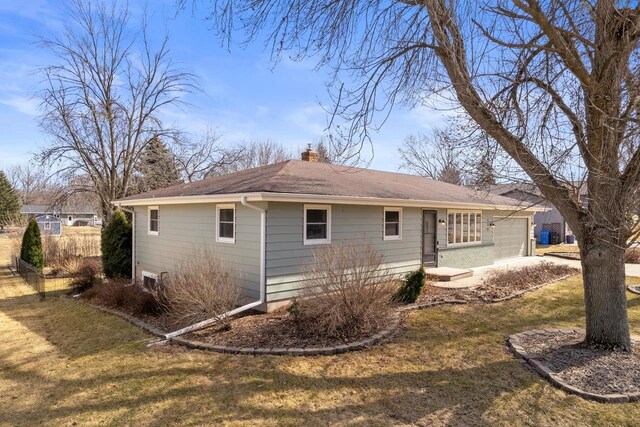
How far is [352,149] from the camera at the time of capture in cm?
726

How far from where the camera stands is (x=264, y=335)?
21.8 ft

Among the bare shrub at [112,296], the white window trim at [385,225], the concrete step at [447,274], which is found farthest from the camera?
the concrete step at [447,274]

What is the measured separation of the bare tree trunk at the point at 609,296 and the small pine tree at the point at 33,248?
59.1ft

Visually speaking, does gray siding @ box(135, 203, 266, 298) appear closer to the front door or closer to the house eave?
the house eave

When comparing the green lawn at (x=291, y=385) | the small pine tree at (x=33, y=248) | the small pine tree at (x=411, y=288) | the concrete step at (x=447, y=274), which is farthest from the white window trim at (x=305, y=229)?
the small pine tree at (x=33, y=248)

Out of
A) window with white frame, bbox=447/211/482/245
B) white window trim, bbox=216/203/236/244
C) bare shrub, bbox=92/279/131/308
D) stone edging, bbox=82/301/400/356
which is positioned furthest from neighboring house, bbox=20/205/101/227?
window with white frame, bbox=447/211/482/245

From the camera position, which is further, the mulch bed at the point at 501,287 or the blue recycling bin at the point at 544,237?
the blue recycling bin at the point at 544,237

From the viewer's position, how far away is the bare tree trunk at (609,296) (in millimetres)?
5590

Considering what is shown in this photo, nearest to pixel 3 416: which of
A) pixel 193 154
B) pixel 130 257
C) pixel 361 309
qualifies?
pixel 361 309

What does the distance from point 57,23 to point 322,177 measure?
16529mm

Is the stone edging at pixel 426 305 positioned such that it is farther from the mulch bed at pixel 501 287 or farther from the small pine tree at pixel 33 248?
the small pine tree at pixel 33 248

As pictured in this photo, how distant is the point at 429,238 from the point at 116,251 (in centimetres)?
1054

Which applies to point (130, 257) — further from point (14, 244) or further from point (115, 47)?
point (115, 47)

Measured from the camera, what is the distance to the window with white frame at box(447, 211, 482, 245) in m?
14.1
